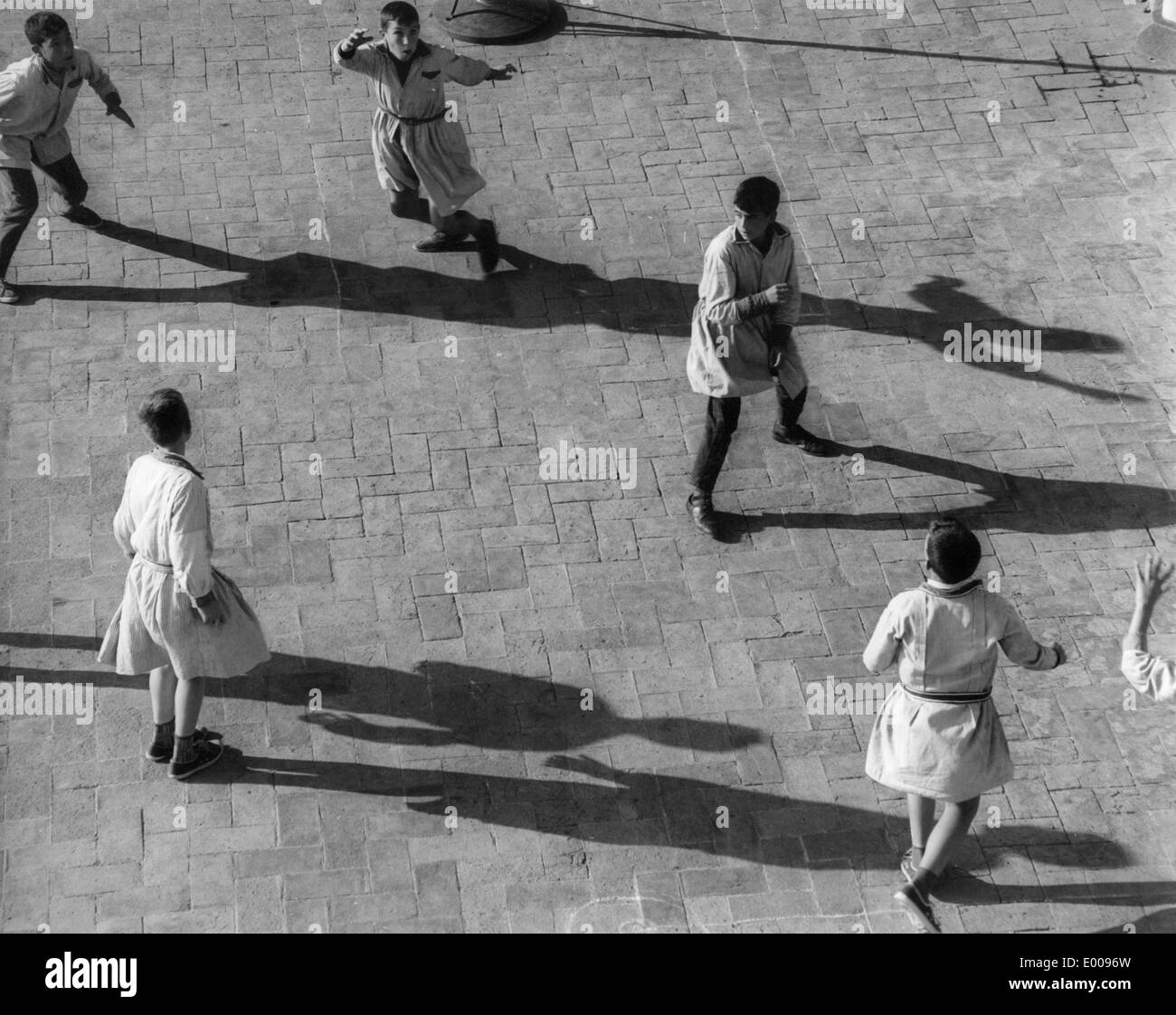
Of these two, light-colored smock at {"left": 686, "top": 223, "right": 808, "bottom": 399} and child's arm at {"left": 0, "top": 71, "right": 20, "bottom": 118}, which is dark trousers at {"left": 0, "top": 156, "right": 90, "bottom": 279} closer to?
child's arm at {"left": 0, "top": 71, "right": 20, "bottom": 118}

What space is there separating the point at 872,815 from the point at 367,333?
169 inches

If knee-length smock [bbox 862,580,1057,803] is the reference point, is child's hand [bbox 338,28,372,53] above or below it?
above

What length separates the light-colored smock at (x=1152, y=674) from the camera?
19.6 ft

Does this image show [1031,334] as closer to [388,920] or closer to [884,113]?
[884,113]

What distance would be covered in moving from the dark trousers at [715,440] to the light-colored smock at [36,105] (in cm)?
421

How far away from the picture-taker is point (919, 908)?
684cm

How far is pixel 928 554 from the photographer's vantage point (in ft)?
20.5

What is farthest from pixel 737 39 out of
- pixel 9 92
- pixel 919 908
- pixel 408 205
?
pixel 919 908

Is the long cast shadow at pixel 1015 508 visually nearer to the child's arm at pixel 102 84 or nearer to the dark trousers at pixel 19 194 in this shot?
the child's arm at pixel 102 84

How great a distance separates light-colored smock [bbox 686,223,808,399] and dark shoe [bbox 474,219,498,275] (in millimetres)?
2216

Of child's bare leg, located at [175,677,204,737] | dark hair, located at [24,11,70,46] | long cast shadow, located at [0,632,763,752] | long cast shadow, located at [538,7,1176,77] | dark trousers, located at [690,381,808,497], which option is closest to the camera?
child's bare leg, located at [175,677,204,737]

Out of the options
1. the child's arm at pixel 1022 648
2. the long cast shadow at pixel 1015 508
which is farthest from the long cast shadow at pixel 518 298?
the child's arm at pixel 1022 648

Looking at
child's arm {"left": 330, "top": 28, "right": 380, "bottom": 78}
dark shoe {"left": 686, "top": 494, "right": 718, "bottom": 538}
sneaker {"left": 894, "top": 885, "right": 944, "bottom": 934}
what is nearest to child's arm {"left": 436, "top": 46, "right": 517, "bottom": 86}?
child's arm {"left": 330, "top": 28, "right": 380, "bottom": 78}

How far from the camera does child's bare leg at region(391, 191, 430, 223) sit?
33.6 ft
